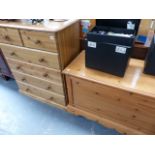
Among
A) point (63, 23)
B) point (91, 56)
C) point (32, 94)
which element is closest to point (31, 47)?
point (63, 23)

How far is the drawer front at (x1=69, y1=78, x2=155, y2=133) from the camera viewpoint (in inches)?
42.6

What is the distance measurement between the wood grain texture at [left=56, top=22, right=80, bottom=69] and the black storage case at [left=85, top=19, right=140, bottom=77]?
0.64 feet

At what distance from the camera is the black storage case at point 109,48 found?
99cm

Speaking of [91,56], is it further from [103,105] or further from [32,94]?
[32,94]

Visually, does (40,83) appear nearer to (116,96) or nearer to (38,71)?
(38,71)

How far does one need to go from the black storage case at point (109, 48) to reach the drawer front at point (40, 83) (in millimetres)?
446

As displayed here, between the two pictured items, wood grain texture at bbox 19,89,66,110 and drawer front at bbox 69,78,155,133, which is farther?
wood grain texture at bbox 19,89,66,110

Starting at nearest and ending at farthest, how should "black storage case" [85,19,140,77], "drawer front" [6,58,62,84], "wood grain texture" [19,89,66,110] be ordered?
"black storage case" [85,19,140,77], "drawer front" [6,58,62,84], "wood grain texture" [19,89,66,110]

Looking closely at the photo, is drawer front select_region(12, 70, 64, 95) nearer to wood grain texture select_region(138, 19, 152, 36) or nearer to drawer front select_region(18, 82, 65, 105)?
drawer front select_region(18, 82, 65, 105)

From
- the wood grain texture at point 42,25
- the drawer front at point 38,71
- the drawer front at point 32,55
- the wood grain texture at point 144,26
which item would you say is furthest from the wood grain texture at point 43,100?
the wood grain texture at point 144,26

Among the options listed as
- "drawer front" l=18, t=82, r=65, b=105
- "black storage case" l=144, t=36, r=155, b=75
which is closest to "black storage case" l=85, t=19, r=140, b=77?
"black storage case" l=144, t=36, r=155, b=75

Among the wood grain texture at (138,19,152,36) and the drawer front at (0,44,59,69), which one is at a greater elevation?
the wood grain texture at (138,19,152,36)

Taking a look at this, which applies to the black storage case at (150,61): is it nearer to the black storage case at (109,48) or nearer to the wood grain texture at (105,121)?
the black storage case at (109,48)
